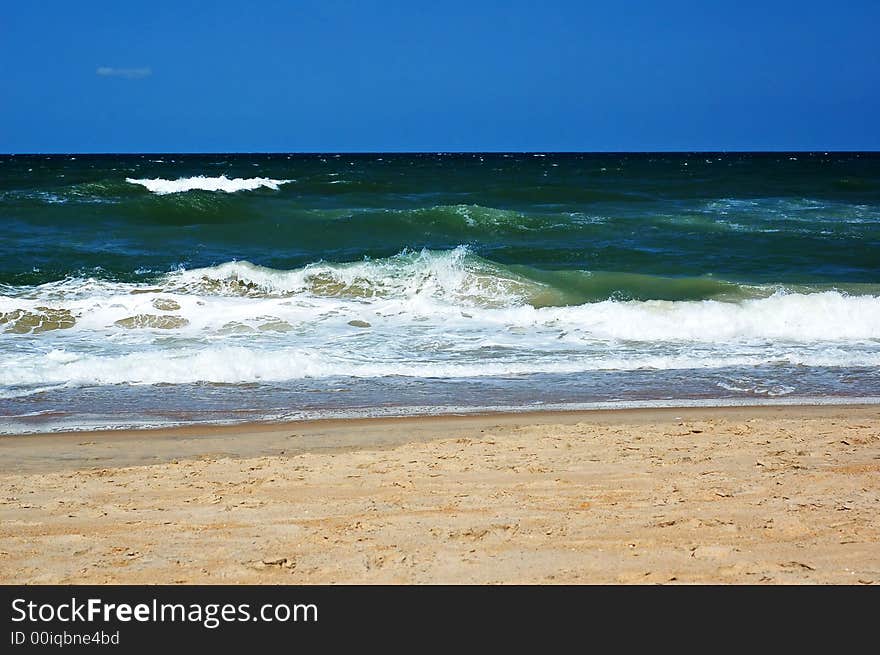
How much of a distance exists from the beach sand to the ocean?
3.44 feet

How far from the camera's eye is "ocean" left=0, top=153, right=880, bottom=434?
7617 mm

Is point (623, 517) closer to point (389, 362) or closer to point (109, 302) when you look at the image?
point (389, 362)

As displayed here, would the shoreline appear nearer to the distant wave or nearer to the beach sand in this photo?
the beach sand

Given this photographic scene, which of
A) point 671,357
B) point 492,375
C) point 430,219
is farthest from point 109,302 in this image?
point 430,219

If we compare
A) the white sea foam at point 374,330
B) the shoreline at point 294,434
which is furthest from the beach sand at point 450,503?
the white sea foam at point 374,330

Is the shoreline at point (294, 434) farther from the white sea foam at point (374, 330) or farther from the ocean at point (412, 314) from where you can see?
the white sea foam at point (374, 330)

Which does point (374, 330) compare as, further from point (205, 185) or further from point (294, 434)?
point (205, 185)

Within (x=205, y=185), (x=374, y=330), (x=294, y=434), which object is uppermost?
(x=205, y=185)

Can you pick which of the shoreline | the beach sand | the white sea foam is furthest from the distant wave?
the beach sand

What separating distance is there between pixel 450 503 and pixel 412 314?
7246 millimetres


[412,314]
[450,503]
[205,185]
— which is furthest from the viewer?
[205,185]

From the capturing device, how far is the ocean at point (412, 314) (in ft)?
25.0

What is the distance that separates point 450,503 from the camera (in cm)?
442

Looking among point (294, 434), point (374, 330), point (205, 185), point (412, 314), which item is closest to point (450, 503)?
point (294, 434)
